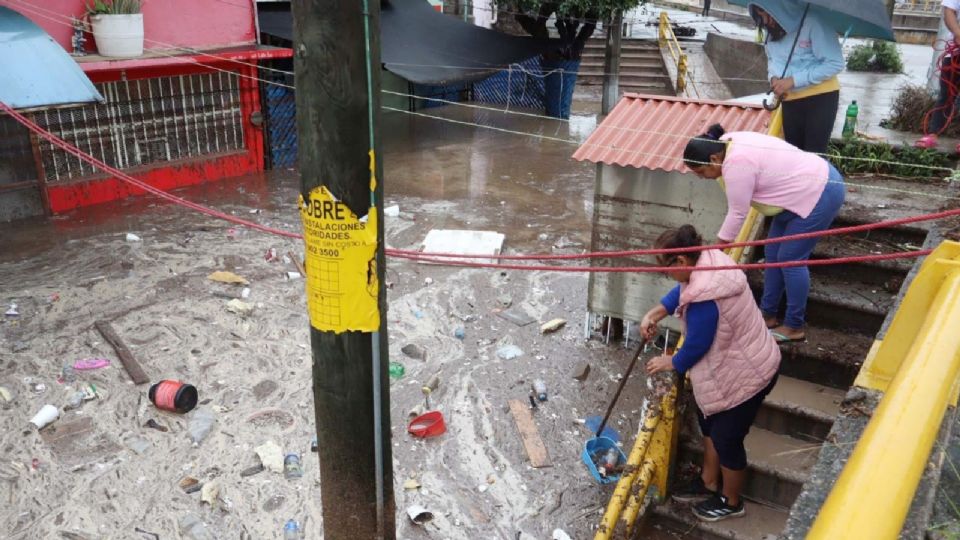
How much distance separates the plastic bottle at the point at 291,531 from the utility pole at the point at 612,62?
12.9 metres

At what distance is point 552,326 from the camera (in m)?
6.79

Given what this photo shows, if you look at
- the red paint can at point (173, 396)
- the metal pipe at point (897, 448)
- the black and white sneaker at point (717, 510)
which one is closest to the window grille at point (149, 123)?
the red paint can at point (173, 396)

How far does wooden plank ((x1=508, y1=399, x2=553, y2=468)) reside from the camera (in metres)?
5.05

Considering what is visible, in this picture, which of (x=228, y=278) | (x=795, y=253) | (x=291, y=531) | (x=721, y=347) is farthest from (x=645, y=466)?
(x=228, y=278)

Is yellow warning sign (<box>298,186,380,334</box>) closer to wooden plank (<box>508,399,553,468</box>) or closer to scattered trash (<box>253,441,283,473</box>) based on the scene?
scattered trash (<box>253,441,283,473</box>)

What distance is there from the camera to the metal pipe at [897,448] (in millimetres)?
1380

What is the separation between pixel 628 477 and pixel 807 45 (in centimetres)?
351

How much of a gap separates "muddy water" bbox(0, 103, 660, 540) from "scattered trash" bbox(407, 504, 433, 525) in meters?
0.04

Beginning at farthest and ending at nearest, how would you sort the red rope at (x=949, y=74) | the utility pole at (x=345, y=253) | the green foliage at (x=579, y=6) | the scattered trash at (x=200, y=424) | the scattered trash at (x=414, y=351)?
the green foliage at (x=579, y=6), the red rope at (x=949, y=74), the scattered trash at (x=414, y=351), the scattered trash at (x=200, y=424), the utility pole at (x=345, y=253)

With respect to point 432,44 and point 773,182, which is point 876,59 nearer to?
point 432,44

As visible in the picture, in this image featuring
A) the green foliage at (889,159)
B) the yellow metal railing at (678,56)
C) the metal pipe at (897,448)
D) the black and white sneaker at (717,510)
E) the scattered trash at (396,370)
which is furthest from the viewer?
the yellow metal railing at (678,56)

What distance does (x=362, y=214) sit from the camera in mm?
2439

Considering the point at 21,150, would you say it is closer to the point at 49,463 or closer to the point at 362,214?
the point at 49,463

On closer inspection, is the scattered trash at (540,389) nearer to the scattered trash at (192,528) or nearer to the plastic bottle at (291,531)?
the plastic bottle at (291,531)
